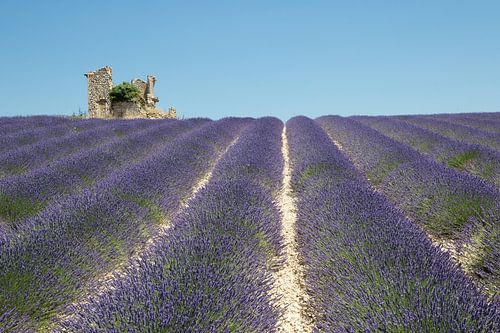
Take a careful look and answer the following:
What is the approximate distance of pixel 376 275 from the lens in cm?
184

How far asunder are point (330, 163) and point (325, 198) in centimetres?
156

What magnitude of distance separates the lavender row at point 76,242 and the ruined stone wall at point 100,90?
13.1 metres

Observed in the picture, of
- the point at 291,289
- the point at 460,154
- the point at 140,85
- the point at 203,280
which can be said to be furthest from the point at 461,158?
the point at 140,85

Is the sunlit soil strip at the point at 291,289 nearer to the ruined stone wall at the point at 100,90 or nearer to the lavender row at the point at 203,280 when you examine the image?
the lavender row at the point at 203,280

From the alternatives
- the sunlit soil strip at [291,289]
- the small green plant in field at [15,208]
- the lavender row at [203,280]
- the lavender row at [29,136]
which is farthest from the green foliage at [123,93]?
the lavender row at [203,280]

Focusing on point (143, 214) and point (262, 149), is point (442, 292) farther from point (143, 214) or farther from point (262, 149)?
point (262, 149)

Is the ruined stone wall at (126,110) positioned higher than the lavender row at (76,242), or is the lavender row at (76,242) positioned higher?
the ruined stone wall at (126,110)

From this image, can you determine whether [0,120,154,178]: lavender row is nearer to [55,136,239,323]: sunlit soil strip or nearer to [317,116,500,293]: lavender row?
[55,136,239,323]: sunlit soil strip

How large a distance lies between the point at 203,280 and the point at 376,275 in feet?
2.51

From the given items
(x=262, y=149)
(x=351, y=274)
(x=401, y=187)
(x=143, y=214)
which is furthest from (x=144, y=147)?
(x=351, y=274)

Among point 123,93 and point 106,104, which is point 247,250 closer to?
point 123,93

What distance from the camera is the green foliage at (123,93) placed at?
49.9ft

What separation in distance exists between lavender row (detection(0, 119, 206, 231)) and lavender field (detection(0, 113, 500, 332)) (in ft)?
0.05

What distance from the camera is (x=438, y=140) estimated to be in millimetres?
6871
